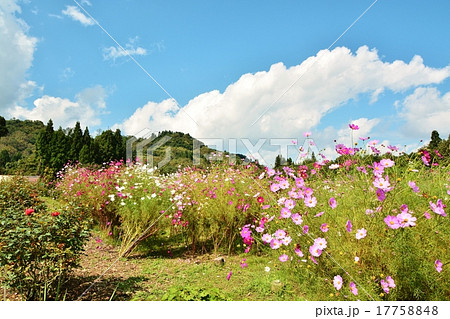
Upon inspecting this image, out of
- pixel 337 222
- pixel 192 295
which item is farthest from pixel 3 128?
pixel 337 222

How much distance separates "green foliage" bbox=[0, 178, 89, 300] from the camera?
9.05ft

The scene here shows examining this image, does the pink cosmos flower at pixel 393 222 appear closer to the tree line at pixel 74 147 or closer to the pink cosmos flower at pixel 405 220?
the pink cosmos flower at pixel 405 220

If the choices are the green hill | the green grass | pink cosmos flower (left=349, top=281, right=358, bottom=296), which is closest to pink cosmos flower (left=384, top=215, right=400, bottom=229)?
pink cosmos flower (left=349, top=281, right=358, bottom=296)

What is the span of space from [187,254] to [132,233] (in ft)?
3.14

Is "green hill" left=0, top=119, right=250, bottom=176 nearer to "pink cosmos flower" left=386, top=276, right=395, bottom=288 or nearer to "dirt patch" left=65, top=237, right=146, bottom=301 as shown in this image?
"dirt patch" left=65, top=237, right=146, bottom=301

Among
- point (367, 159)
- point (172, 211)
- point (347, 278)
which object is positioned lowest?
point (347, 278)

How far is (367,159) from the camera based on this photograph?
12.6 ft

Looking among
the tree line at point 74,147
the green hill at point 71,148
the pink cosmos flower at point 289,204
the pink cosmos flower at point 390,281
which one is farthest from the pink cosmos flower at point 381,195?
the tree line at point 74,147

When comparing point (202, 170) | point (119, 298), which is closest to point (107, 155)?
point (202, 170)

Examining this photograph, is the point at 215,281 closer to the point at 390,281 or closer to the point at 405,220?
the point at 390,281

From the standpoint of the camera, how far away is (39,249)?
286 cm

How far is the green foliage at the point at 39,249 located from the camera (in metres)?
2.76

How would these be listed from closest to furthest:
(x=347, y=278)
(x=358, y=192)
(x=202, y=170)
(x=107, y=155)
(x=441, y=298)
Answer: (x=441, y=298)
(x=347, y=278)
(x=358, y=192)
(x=202, y=170)
(x=107, y=155)
